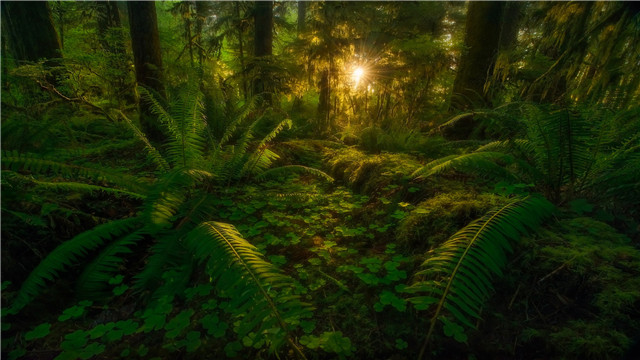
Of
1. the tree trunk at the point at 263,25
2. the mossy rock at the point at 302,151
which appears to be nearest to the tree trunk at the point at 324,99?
the mossy rock at the point at 302,151

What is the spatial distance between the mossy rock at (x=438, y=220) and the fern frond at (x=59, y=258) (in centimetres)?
202

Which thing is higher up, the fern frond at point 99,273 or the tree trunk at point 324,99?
the tree trunk at point 324,99

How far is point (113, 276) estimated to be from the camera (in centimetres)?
187

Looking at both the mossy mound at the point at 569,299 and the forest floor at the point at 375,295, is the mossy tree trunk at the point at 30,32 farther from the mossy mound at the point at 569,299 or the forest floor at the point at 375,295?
the mossy mound at the point at 569,299

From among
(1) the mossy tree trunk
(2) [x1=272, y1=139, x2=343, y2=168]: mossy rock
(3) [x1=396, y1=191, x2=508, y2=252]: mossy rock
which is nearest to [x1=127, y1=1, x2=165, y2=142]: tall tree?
(1) the mossy tree trunk

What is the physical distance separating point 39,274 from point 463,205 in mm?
2752

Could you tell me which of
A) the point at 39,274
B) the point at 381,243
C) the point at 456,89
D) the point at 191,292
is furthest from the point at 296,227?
the point at 456,89

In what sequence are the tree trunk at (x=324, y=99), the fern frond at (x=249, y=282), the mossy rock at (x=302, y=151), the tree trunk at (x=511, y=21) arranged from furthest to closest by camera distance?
the tree trunk at (x=511, y=21)
the tree trunk at (x=324, y=99)
the mossy rock at (x=302, y=151)
the fern frond at (x=249, y=282)

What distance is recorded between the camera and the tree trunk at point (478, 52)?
13.5 ft

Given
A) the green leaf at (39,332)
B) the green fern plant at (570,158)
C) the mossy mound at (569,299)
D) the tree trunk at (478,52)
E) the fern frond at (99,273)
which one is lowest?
the green leaf at (39,332)

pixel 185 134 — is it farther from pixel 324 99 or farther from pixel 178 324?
pixel 324 99

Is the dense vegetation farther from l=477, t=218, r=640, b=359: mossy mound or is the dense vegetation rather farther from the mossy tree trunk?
the mossy tree trunk

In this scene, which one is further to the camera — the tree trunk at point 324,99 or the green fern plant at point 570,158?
the tree trunk at point 324,99

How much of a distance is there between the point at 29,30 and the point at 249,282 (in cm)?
742
